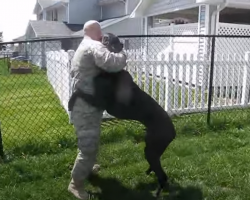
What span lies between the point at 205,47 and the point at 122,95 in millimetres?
7072

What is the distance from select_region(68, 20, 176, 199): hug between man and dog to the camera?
3025mm

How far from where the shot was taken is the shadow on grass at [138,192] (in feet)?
10.6

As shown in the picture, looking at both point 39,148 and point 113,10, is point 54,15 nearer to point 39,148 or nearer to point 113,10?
point 113,10

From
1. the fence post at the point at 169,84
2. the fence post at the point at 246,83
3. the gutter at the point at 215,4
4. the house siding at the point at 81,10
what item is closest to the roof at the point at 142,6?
the gutter at the point at 215,4

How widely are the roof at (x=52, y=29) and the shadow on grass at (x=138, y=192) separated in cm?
2171

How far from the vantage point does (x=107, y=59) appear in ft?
9.34

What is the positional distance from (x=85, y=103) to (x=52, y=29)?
2317 centimetres

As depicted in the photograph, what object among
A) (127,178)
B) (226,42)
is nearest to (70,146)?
(127,178)

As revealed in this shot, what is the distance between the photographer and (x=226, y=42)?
32.6 feet

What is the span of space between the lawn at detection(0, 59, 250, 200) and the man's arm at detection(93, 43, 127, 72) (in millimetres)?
1301

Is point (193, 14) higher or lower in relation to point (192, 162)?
higher

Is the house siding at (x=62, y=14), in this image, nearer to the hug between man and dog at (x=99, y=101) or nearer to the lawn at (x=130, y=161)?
the lawn at (x=130, y=161)

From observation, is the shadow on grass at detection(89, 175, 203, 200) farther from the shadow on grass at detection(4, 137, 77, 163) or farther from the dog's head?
the dog's head

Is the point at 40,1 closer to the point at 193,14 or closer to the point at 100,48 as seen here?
the point at 193,14
